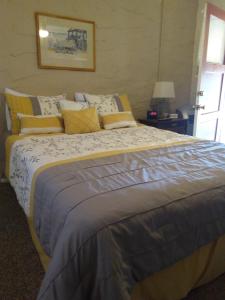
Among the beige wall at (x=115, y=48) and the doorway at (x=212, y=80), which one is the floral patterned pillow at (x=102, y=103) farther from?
the doorway at (x=212, y=80)

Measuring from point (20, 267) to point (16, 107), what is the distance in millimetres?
1530

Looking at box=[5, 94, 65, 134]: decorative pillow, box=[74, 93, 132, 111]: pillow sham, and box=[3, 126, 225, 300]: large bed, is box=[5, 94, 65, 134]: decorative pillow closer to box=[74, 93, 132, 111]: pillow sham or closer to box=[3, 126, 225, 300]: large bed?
box=[74, 93, 132, 111]: pillow sham

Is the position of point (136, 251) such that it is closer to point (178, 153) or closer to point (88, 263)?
point (88, 263)

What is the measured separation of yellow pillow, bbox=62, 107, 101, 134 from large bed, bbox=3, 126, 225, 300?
27.5 inches

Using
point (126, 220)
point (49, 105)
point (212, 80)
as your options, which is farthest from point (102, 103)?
point (126, 220)

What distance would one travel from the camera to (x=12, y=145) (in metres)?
2.18

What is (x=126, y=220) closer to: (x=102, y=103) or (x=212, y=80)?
(x=102, y=103)

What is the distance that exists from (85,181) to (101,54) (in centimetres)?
233

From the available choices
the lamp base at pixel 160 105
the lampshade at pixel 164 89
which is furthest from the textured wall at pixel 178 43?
the lampshade at pixel 164 89

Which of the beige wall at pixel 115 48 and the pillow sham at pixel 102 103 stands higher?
the beige wall at pixel 115 48

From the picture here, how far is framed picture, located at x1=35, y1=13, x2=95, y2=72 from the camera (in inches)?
105

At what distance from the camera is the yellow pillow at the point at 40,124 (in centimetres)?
230

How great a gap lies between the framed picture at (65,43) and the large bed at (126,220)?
59.4 inches

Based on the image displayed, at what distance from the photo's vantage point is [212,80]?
3.15 meters
